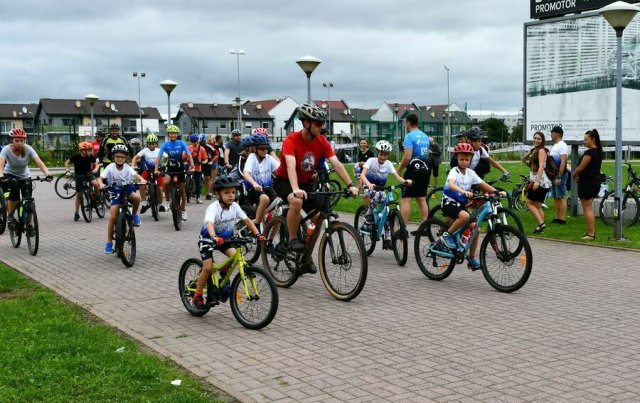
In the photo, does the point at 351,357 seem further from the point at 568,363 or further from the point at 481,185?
the point at 481,185

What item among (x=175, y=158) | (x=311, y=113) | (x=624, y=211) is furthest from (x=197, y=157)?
(x=311, y=113)

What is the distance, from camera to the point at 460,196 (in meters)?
8.80

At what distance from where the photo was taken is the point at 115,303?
25.5 ft

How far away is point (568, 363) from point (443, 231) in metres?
3.37

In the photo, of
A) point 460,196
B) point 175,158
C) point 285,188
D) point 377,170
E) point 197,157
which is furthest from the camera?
point 197,157

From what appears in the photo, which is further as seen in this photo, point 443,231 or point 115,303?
point 443,231

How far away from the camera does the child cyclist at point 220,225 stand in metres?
6.79

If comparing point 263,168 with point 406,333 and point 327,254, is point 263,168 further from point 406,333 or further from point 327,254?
point 406,333

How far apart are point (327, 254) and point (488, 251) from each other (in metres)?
1.80

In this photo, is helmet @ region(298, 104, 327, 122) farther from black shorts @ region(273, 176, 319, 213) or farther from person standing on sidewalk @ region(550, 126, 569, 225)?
person standing on sidewalk @ region(550, 126, 569, 225)

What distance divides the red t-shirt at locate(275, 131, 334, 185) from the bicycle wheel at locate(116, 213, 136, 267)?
2865mm

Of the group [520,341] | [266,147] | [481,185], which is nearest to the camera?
[520,341]

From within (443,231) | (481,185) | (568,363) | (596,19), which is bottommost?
(568,363)

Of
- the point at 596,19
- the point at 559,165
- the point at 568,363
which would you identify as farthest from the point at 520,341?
the point at 596,19
